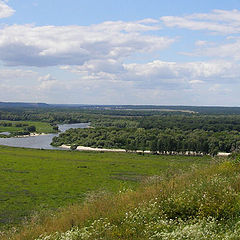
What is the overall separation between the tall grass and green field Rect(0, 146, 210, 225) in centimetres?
431

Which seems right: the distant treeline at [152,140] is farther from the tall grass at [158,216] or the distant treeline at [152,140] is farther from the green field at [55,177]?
the tall grass at [158,216]

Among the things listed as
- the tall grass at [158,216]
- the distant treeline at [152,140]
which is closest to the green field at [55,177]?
the tall grass at [158,216]

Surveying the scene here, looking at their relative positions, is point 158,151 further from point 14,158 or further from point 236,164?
point 236,164

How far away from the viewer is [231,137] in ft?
345

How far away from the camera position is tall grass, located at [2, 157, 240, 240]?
290 inches

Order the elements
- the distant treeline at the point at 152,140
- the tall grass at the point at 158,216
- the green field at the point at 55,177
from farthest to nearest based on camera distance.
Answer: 1. the distant treeline at the point at 152,140
2. the green field at the point at 55,177
3. the tall grass at the point at 158,216

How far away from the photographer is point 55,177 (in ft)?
179

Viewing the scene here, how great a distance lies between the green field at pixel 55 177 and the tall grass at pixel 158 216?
4.31m

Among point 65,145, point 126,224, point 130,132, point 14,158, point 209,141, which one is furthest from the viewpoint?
point 130,132

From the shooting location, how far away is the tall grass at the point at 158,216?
24.2 feet

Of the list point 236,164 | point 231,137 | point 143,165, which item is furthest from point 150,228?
point 231,137

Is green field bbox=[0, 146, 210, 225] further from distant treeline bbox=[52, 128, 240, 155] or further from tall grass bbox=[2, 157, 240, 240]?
distant treeline bbox=[52, 128, 240, 155]

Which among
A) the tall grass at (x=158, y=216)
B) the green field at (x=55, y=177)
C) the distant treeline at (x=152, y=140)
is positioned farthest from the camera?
the distant treeline at (x=152, y=140)

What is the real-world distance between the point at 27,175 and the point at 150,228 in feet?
168
